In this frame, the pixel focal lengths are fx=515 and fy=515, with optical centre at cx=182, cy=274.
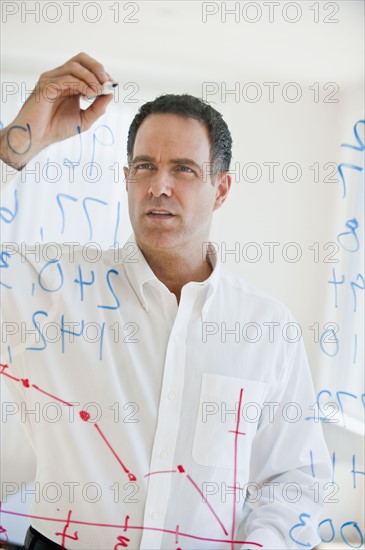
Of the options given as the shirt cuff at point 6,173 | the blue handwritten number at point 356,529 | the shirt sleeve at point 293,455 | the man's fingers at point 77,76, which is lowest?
the blue handwritten number at point 356,529

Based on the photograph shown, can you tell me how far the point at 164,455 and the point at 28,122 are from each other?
388 millimetres

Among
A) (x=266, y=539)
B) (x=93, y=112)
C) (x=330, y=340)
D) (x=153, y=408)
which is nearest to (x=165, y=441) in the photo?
(x=153, y=408)

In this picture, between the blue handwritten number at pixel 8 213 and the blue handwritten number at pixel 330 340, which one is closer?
the blue handwritten number at pixel 8 213

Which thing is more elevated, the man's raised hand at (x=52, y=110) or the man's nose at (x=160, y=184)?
the man's raised hand at (x=52, y=110)

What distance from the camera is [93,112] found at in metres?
0.57

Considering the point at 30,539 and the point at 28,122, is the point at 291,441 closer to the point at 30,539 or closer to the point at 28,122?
the point at 30,539

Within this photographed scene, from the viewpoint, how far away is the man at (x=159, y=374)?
0.56 meters

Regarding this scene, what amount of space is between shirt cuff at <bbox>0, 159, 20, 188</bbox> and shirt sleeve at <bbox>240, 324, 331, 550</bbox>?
40cm

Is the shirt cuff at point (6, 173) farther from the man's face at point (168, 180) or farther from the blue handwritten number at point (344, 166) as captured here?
the blue handwritten number at point (344, 166)

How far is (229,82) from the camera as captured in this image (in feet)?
2.18

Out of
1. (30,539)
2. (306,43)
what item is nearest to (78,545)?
(30,539)

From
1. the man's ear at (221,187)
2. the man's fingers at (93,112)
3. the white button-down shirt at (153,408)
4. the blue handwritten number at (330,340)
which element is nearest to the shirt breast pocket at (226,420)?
the white button-down shirt at (153,408)

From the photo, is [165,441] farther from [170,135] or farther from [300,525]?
[170,135]

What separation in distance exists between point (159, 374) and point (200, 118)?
0.31 metres
